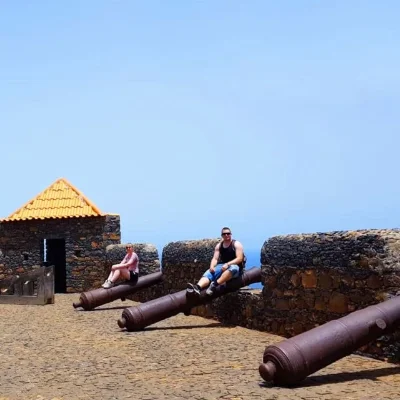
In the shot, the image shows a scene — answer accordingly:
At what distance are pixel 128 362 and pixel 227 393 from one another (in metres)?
2.13

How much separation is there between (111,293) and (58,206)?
8.75 meters

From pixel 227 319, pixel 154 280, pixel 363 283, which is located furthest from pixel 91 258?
pixel 363 283

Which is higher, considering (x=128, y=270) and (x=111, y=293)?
(x=128, y=270)

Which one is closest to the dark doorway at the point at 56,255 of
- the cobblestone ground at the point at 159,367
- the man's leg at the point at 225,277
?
the cobblestone ground at the point at 159,367

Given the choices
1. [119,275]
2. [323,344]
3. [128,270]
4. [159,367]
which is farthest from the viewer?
[119,275]

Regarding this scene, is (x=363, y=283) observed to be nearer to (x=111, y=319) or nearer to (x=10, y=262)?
(x=111, y=319)

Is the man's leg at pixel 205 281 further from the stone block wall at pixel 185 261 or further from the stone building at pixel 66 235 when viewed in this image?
the stone building at pixel 66 235

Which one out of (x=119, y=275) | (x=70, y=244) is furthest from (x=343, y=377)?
(x=70, y=244)

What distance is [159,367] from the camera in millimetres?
7570

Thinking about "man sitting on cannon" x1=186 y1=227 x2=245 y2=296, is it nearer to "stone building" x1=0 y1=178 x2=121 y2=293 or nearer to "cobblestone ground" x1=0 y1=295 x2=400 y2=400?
"cobblestone ground" x1=0 y1=295 x2=400 y2=400

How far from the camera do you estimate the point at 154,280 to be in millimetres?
15672

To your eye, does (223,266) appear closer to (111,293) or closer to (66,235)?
(111,293)

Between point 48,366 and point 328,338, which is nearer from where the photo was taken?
point 328,338

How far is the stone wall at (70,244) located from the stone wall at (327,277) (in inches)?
491
